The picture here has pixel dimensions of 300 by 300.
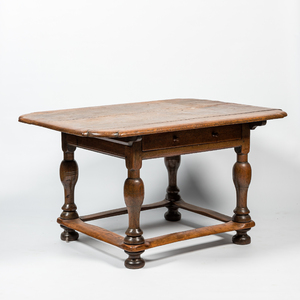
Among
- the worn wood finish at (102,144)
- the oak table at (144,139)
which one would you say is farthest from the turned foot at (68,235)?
the worn wood finish at (102,144)

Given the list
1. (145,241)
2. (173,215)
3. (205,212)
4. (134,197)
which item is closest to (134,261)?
(145,241)

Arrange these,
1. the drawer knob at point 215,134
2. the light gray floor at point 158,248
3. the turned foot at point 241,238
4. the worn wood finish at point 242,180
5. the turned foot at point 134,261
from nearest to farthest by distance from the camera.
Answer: the light gray floor at point 158,248
the turned foot at point 134,261
the drawer knob at point 215,134
the worn wood finish at point 242,180
the turned foot at point 241,238

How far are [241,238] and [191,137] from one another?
0.79 m

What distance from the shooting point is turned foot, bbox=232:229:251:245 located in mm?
4879

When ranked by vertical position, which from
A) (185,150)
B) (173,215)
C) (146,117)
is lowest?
(173,215)

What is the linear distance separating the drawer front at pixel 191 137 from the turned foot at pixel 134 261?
60cm

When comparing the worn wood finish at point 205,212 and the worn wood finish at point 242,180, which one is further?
the worn wood finish at point 205,212

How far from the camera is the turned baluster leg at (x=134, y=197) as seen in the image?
4.32 m

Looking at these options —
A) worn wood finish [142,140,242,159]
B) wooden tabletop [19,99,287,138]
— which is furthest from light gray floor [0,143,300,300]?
wooden tabletop [19,99,287,138]

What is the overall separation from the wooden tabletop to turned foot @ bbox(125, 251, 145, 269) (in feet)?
2.40

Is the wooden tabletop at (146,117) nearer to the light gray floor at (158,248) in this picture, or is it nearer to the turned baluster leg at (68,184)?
the turned baluster leg at (68,184)

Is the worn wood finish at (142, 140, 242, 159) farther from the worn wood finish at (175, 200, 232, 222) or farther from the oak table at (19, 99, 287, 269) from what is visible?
the worn wood finish at (175, 200, 232, 222)

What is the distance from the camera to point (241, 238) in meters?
4.89

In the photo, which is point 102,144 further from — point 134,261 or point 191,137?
point 134,261
